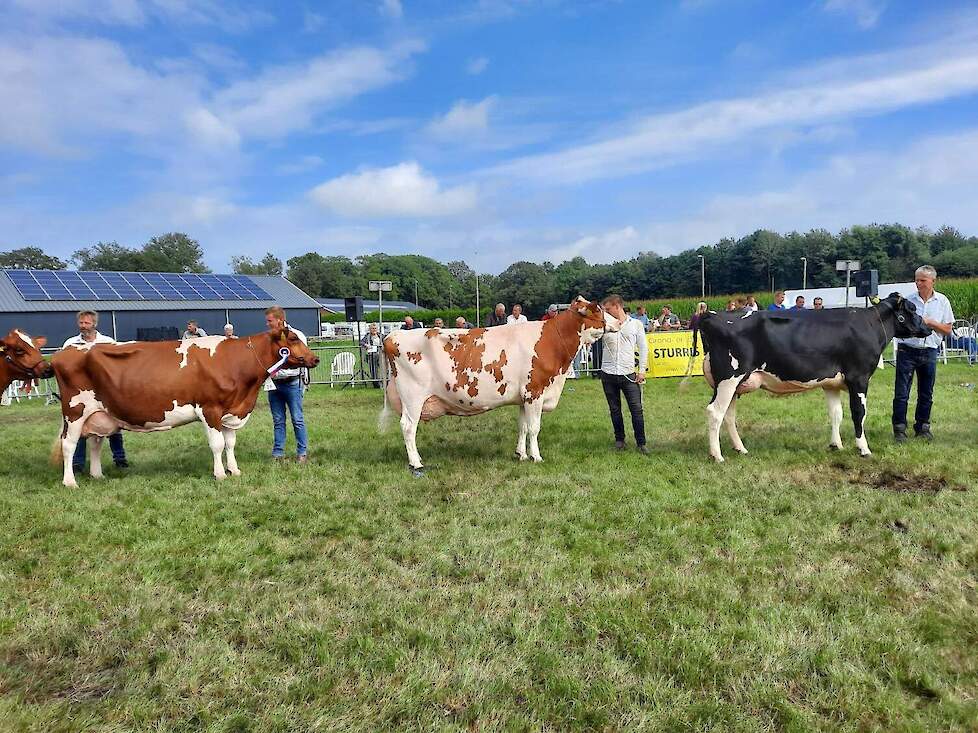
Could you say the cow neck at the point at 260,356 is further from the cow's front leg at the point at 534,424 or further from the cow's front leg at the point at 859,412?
the cow's front leg at the point at 859,412

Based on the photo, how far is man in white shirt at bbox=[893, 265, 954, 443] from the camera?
743cm

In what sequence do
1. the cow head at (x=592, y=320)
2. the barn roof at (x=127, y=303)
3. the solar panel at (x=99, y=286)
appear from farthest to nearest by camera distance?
the solar panel at (x=99, y=286) → the barn roof at (x=127, y=303) → the cow head at (x=592, y=320)

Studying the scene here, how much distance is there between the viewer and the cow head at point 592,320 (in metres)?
7.35

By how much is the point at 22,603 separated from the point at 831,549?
5271 millimetres

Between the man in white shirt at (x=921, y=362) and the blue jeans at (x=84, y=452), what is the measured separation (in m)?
9.34

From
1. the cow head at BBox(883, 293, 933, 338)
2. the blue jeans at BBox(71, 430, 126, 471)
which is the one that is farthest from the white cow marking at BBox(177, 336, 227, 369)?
the cow head at BBox(883, 293, 933, 338)

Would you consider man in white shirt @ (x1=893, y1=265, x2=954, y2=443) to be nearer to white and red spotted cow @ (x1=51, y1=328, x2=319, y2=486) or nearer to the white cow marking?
white and red spotted cow @ (x1=51, y1=328, x2=319, y2=486)

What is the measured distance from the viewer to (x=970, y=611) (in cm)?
334

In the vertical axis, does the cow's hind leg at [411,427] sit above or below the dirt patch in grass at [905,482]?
above

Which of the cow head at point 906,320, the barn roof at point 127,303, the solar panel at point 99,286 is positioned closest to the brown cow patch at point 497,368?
the cow head at point 906,320

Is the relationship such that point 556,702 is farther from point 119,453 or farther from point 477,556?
point 119,453

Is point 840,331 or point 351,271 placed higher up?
point 351,271

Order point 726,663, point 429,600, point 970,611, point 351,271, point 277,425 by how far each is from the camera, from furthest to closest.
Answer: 1. point 351,271
2. point 277,425
3. point 429,600
4. point 970,611
5. point 726,663

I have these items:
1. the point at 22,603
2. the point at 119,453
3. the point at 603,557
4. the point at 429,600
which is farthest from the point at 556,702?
the point at 119,453
